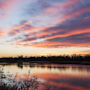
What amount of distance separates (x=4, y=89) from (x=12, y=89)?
76 cm

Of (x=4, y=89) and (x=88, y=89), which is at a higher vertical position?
(x=4, y=89)

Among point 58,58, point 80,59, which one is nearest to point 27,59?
point 58,58

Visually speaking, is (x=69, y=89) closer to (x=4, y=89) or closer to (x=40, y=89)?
(x=40, y=89)

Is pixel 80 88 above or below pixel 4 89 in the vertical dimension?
below

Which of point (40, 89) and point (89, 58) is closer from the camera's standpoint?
point (40, 89)

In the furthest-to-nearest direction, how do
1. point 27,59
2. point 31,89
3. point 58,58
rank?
point 27,59, point 58,58, point 31,89

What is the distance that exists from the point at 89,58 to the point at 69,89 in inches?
4869

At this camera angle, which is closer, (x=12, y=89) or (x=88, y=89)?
(x=12, y=89)

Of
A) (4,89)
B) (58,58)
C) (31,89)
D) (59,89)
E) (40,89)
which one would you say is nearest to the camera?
(4,89)

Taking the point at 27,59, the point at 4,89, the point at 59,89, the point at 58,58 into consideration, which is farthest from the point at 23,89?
the point at 27,59

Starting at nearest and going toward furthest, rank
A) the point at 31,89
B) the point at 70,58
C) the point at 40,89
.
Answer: the point at 31,89 < the point at 40,89 < the point at 70,58

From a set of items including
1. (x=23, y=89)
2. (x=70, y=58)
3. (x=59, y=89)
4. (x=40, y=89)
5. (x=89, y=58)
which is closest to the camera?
(x=23, y=89)

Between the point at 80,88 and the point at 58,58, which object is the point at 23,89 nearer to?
the point at 80,88

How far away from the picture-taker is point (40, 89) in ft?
55.9
